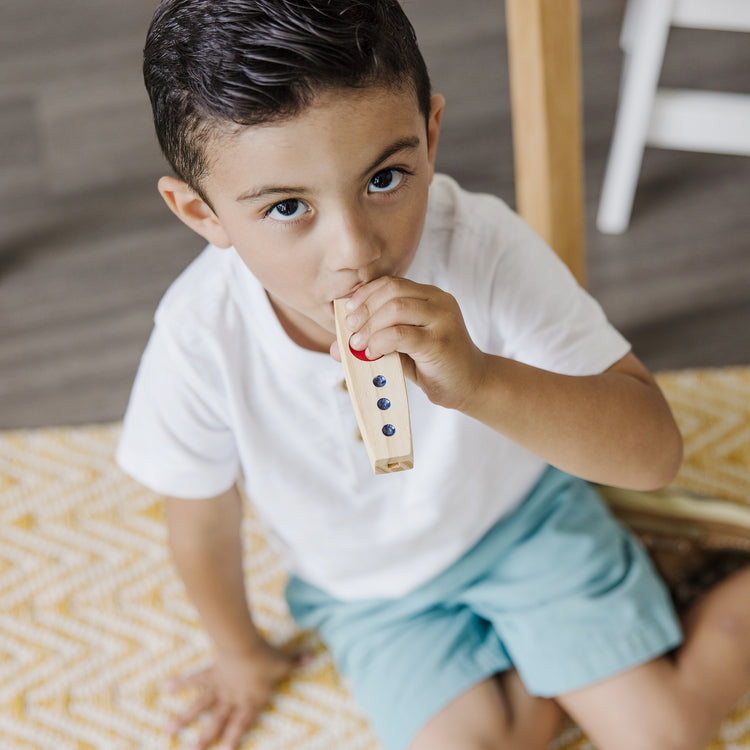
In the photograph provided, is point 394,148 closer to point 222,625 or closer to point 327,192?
point 327,192

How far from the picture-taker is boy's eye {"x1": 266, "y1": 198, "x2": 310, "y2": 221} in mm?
533

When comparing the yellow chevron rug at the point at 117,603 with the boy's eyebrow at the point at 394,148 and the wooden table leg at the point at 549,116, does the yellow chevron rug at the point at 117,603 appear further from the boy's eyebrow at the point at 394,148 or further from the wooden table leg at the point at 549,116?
the boy's eyebrow at the point at 394,148

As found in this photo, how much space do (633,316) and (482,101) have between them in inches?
19.4

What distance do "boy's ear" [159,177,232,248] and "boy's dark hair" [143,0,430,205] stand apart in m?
0.06

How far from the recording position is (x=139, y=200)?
146cm

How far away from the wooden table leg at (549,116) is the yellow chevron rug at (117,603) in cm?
30

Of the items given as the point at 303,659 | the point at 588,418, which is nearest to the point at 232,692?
the point at 303,659

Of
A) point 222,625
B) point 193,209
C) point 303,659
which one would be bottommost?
point 303,659

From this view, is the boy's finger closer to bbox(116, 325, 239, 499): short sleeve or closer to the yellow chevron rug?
the yellow chevron rug

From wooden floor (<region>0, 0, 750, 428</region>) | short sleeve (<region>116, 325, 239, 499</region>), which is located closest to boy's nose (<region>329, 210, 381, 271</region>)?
short sleeve (<region>116, 325, 239, 499</region>)

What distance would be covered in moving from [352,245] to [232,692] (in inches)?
21.5

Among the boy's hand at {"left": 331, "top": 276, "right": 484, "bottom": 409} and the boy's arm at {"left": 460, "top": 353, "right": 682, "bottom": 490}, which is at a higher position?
the boy's hand at {"left": 331, "top": 276, "right": 484, "bottom": 409}

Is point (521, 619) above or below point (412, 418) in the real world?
below

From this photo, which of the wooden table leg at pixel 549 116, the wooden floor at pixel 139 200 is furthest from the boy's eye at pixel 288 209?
the wooden floor at pixel 139 200
